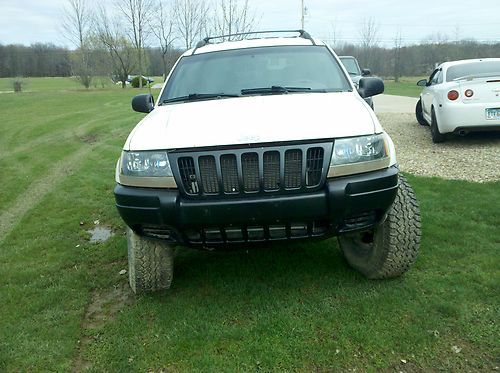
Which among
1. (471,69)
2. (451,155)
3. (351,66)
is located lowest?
(451,155)

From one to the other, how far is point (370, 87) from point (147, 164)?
224cm

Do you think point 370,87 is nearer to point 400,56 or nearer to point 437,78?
point 437,78

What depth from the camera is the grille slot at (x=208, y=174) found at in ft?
8.14

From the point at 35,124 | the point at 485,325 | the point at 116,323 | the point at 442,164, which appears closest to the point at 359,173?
the point at 485,325

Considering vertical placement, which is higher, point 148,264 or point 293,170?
point 293,170

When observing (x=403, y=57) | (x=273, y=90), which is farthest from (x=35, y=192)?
(x=403, y=57)

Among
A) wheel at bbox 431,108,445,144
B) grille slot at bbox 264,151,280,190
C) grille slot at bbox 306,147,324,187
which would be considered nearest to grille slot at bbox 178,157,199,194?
grille slot at bbox 264,151,280,190

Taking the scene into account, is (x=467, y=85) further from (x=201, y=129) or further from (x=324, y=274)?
(x=201, y=129)

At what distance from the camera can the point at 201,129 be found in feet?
8.61

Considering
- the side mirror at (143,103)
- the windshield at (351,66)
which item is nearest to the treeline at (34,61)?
the windshield at (351,66)

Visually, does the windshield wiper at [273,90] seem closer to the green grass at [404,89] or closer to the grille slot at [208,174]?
the grille slot at [208,174]

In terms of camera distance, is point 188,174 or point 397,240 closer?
point 188,174

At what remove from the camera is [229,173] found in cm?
248

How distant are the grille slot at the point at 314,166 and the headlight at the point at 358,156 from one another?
0.06 meters
